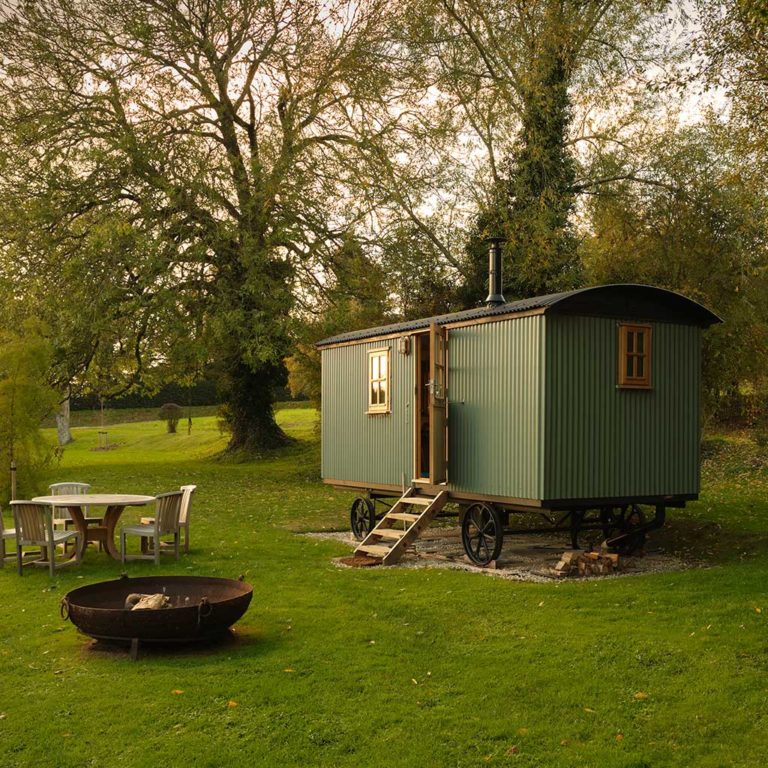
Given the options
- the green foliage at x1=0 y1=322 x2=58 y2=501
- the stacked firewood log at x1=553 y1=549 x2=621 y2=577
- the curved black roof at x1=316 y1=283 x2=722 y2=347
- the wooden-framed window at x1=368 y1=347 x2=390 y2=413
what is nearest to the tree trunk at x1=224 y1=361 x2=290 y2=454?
the green foliage at x1=0 y1=322 x2=58 y2=501

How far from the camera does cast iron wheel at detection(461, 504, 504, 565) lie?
11.9 metres

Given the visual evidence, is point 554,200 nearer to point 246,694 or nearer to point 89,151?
point 89,151

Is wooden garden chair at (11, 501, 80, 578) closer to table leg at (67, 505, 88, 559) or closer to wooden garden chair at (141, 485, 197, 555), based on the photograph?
table leg at (67, 505, 88, 559)

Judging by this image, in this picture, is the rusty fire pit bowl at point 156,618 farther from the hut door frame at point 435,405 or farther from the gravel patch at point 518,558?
the hut door frame at point 435,405

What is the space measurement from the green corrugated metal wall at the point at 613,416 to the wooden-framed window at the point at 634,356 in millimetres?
93

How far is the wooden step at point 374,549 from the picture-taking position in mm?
12289

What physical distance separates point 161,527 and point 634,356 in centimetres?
615

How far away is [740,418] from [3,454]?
19846 millimetres

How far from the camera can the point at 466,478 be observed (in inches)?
491

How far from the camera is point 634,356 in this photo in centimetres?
1179

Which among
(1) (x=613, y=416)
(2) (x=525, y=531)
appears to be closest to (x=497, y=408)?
(1) (x=613, y=416)

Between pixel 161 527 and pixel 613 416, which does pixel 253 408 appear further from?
pixel 613 416

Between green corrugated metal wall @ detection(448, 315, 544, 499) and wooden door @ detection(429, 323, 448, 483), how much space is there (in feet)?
0.26

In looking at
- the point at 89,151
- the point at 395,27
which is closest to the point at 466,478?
the point at 89,151
